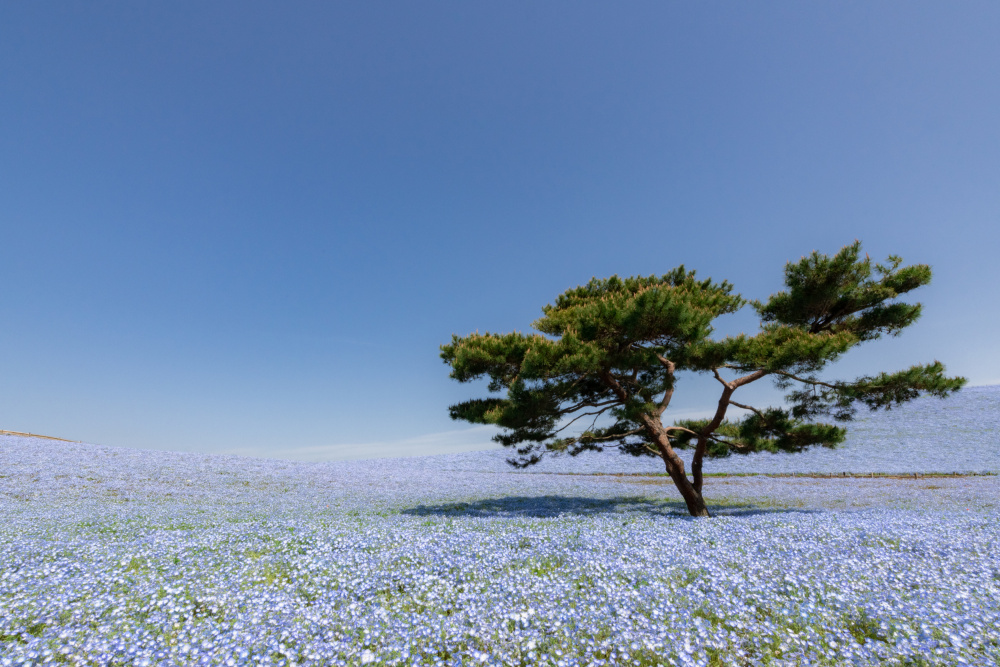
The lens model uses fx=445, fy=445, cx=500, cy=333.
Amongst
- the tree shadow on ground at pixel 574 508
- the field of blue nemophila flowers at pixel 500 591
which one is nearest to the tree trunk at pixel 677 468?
the tree shadow on ground at pixel 574 508

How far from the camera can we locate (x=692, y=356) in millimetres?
15531

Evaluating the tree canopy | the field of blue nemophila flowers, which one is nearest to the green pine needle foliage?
the tree canopy

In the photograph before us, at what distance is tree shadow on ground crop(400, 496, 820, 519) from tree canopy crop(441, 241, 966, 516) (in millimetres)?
2399

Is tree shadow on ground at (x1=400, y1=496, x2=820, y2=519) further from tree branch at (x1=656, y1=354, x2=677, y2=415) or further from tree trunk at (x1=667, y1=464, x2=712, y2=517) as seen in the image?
tree branch at (x1=656, y1=354, x2=677, y2=415)

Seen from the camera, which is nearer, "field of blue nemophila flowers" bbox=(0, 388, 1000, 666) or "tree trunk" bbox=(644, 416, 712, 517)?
"field of blue nemophila flowers" bbox=(0, 388, 1000, 666)

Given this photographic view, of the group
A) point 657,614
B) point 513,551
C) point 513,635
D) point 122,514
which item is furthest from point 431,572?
point 122,514

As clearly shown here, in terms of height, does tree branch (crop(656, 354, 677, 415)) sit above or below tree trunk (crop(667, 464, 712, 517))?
above

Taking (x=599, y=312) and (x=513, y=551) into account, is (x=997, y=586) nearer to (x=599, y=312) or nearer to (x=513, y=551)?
(x=513, y=551)

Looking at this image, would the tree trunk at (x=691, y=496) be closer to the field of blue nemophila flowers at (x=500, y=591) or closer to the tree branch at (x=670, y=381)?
the tree branch at (x=670, y=381)

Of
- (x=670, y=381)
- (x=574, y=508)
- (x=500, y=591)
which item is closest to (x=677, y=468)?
(x=670, y=381)

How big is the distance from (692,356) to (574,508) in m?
8.79

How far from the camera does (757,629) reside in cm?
586

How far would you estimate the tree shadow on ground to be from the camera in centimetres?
1727

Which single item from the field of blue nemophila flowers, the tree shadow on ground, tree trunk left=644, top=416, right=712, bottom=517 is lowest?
the tree shadow on ground
